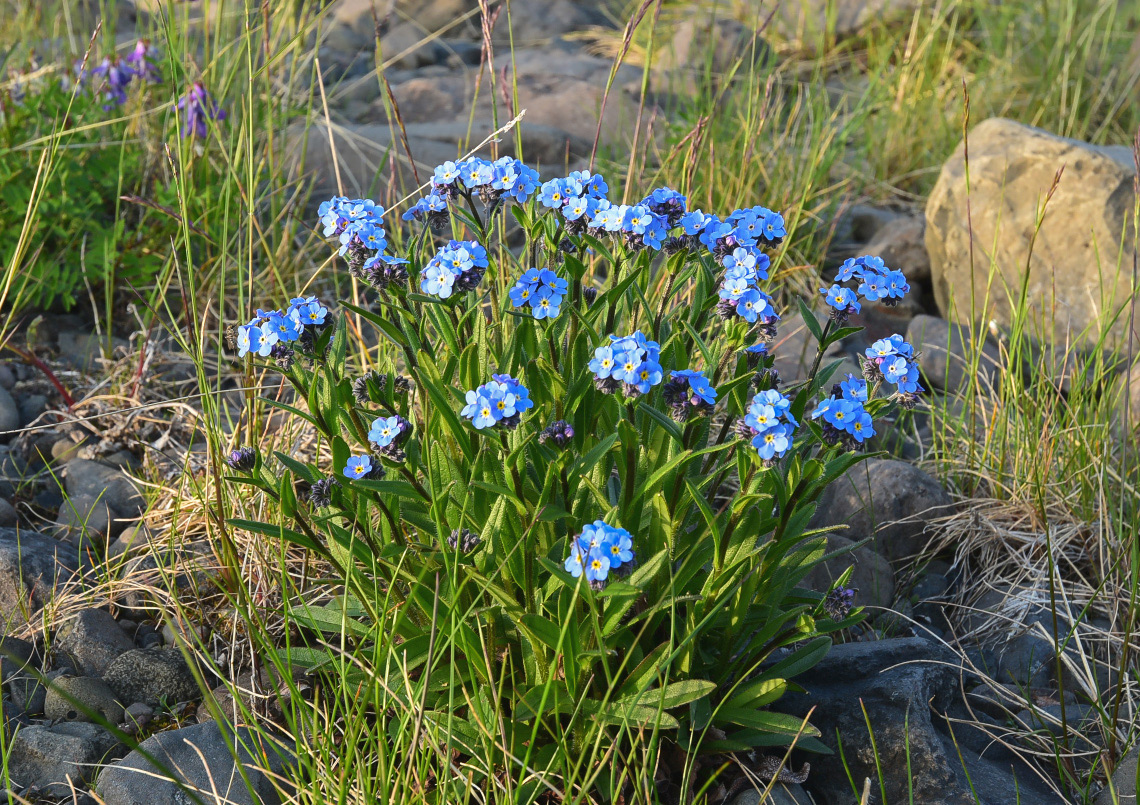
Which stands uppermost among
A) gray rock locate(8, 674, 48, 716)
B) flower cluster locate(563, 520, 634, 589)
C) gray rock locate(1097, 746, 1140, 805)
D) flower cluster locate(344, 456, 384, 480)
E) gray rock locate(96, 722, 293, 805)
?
flower cluster locate(563, 520, 634, 589)

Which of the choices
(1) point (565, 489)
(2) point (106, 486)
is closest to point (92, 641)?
(2) point (106, 486)

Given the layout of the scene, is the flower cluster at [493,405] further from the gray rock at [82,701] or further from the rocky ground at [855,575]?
the gray rock at [82,701]

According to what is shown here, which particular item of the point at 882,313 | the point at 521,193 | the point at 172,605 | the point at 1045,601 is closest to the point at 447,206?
the point at 521,193

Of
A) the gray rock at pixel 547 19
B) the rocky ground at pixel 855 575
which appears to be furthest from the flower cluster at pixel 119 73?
the gray rock at pixel 547 19

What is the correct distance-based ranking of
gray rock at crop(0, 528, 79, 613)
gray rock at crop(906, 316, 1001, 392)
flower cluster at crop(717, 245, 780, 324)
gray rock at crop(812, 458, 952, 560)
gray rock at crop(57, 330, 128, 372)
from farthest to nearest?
gray rock at crop(906, 316, 1001, 392) → gray rock at crop(57, 330, 128, 372) → gray rock at crop(812, 458, 952, 560) → gray rock at crop(0, 528, 79, 613) → flower cluster at crop(717, 245, 780, 324)

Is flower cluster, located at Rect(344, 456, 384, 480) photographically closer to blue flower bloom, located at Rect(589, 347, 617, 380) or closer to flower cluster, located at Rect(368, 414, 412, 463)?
flower cluster, located at Rect(368, 414, 412, 463)

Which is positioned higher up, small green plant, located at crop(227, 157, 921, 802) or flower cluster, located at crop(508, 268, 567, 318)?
flower cluster, located at crop(508, 268, 567, 318)

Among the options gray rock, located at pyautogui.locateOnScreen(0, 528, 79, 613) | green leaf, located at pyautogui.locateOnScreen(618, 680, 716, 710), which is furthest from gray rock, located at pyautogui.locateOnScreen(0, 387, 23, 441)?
green leaf, located at pyautogui.locateOnScreen(618, 680, 716, 710)

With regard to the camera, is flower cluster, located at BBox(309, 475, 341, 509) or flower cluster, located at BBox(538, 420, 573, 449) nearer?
flower cluster, located at BBox(538, 420, 573, 449)
